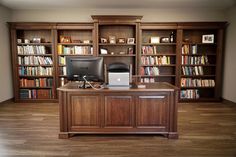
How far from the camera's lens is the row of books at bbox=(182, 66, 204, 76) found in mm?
5023

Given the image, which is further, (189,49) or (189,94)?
(189,94)

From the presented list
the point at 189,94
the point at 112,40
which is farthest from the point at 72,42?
the point at 189,94

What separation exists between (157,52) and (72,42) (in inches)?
91.2

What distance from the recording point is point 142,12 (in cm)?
502

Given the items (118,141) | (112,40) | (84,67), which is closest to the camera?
(118,141)

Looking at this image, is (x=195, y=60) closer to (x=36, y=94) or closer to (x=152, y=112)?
(x=152, y=112)

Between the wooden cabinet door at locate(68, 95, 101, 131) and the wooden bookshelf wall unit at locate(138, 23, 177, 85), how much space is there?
2.27 metres

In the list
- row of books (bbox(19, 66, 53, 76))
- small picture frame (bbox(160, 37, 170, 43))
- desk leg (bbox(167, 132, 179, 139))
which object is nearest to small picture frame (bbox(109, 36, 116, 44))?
small picture frame (bbox(160, 37, 170, 43))

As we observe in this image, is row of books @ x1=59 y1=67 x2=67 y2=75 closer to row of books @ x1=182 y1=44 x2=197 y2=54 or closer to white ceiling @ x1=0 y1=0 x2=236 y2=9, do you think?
white ceiling @ x1=0 y1=0 x2=236 y2=9

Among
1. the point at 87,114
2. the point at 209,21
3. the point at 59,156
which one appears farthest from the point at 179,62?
the point at 59,156

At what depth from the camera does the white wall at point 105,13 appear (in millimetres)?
4996

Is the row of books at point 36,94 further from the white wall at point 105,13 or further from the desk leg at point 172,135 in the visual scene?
the desk leg at point 172,135

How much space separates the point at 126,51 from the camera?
5.11 metres

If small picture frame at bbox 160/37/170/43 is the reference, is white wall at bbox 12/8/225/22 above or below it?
above
